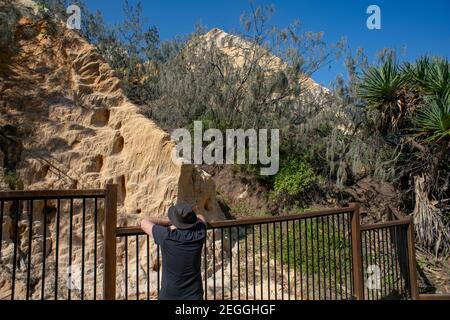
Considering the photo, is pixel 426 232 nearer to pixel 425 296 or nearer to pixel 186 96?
pixel 425 296

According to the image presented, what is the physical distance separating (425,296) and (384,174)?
5494mm

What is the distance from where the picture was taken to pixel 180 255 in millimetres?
3371

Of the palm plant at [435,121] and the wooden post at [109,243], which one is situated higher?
the palm plant at [435,121]

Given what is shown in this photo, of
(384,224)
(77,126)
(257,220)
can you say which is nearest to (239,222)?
(257,220)

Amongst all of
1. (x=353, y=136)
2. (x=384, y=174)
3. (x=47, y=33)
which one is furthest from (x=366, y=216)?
(x=47, y=33)

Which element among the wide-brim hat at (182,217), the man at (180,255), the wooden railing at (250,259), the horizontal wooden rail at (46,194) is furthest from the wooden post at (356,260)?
the horizontal wooden rail at (46,194)

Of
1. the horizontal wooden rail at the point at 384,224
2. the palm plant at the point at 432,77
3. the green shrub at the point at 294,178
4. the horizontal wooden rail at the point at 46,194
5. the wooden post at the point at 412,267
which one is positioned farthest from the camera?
the green shrub at the point at 294,178

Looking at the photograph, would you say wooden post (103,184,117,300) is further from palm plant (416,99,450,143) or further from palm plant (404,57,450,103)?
palm plant (404,57,450,103)

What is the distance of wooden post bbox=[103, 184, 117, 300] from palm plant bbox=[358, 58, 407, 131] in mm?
9536

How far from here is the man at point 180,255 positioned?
337 cm

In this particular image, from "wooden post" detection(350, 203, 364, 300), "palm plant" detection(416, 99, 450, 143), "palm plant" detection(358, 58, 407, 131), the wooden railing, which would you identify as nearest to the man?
the wooden railing

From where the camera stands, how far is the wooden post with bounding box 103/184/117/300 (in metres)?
3.63

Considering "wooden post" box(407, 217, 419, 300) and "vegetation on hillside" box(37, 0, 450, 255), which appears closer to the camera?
"wooden post" box(407, 217, 419, 300)

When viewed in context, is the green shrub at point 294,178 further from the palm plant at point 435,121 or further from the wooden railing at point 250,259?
the palm plant at point 435,121
